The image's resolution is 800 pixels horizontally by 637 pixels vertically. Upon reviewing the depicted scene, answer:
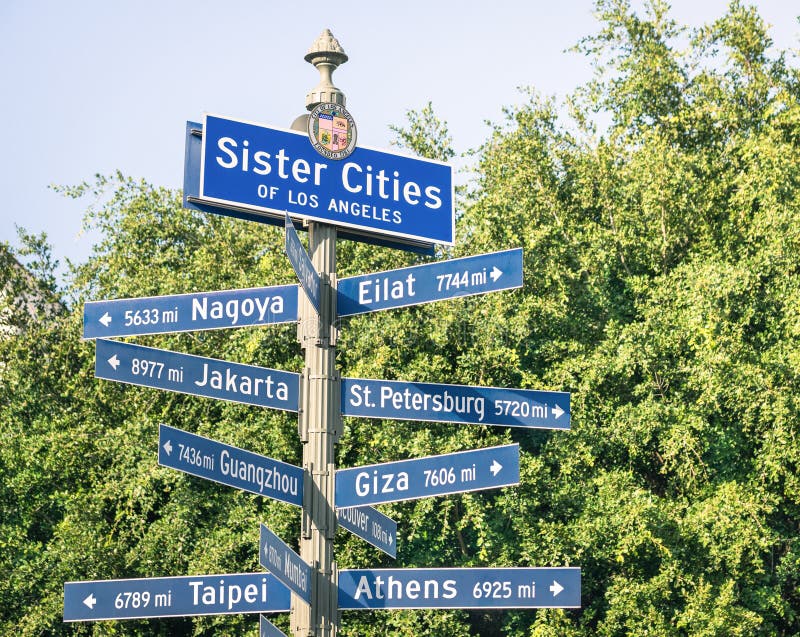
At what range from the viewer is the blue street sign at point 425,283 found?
7.36 meters

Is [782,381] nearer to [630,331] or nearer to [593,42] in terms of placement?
[630,331]

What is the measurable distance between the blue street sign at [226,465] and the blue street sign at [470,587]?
2.26ft

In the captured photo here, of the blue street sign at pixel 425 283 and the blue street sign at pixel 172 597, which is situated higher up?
the blue street sign at pixel 425 283

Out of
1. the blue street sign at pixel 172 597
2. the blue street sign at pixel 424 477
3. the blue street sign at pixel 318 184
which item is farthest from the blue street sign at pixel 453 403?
the blue street sign at pixel 172 597

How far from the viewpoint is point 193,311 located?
7441 millimetres

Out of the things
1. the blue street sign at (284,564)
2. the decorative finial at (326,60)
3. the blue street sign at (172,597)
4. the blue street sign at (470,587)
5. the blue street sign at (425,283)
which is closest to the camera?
the blue street sign at (284,564)

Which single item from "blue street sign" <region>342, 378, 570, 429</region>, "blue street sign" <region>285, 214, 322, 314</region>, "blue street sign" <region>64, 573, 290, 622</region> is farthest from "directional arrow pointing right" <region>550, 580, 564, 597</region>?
"blue street sign" <region>285, 214, 322, 314</region>

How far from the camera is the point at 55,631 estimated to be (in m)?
17.5

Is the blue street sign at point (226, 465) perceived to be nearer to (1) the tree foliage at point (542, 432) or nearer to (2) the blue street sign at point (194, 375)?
(2) the blue street sign at point (194, 375)

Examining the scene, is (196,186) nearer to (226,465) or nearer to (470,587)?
(226,465)

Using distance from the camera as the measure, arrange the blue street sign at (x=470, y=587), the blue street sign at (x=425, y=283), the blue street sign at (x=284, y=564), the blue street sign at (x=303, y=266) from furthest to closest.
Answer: the blue street sign at (x=425, y=283), the blue street sign at (x=470, y=587), the blue street sign at (x=303, y=266), the blue street sign at (x=284, y=564)

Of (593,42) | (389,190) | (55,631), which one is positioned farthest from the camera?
(593,42)

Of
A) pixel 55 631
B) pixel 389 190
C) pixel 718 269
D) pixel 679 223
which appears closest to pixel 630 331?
pixel 718 269

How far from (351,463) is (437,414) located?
36.1ft
